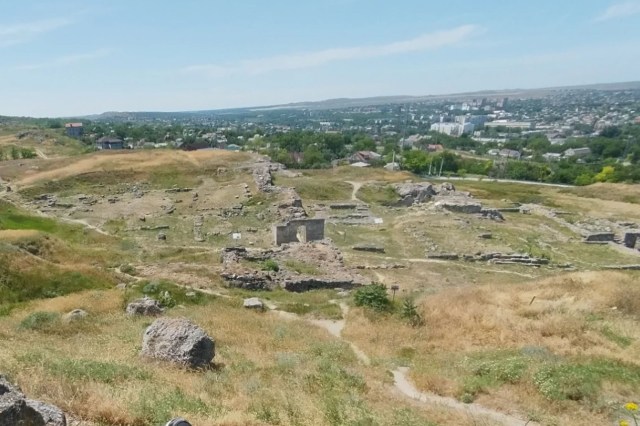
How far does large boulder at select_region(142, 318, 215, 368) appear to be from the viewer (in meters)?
12.5

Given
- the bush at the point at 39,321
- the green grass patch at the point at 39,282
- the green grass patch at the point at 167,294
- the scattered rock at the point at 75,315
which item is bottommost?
the green grass patch at the point at 167,294

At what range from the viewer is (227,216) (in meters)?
45.5

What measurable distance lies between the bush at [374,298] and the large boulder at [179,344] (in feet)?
31.7

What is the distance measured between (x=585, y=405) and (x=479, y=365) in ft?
10.1

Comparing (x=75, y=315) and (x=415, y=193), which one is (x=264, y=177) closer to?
(x=415, y=193)

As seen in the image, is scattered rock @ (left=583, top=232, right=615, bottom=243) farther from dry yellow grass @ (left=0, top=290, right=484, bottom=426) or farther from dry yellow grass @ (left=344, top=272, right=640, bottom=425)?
dry yellow grass @ (left=0, top=290, right=484, bottom=426)

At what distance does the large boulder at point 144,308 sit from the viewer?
18797 mm

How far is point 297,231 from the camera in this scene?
118ft

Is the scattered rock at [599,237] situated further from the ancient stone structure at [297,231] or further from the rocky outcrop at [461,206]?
the ancient stone structure at [297,231]

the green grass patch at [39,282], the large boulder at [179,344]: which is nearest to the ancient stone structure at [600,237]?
the green grass patch at [39,282]

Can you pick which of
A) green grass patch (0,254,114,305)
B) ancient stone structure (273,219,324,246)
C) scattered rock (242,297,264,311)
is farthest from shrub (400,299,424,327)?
ancient stone structure (273,219,324,246)

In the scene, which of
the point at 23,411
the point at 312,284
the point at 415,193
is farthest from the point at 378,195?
the point at 23,411

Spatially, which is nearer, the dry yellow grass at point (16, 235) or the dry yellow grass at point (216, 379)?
the dry yellow grass at point (216, 379)

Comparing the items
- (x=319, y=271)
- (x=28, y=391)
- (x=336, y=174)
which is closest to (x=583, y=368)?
(x=28, y=391)
